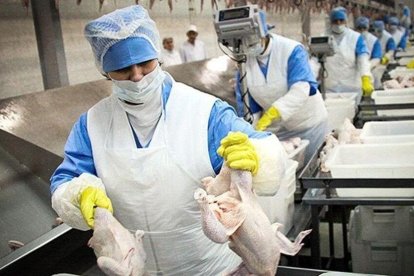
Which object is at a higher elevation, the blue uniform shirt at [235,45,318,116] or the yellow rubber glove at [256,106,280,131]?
the blue uniform shirt at [235,45,318,116]

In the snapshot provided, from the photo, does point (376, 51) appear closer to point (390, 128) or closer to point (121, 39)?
point (390, 128)

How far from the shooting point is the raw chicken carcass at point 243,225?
1194 millimetres

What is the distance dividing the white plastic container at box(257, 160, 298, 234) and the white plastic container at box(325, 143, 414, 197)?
0.83ft

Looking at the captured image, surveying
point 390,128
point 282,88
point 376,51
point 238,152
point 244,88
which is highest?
point 238,152

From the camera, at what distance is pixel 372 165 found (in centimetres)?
204

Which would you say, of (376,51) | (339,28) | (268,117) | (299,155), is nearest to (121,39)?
(268,117)

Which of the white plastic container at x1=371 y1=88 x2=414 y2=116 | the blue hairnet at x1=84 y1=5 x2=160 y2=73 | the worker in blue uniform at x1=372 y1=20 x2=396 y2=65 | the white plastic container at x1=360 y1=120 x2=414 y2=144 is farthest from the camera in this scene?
the worker in blue uniform at x1=372 y1=20 x2=396 y2=65

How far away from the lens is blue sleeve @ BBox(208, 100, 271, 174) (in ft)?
4.81

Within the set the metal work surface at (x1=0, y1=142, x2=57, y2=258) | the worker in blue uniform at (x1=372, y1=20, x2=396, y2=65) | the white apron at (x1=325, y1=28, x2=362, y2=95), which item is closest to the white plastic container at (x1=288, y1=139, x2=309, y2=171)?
the metal work surface at (x1=0, y1=142, x2=57, y2=258)

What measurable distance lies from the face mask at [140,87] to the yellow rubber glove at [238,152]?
357 mm

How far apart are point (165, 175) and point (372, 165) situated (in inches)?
39.8

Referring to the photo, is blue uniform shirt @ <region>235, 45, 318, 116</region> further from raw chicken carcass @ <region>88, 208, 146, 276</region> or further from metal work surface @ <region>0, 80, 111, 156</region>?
raw chicken carcass @ <region>88, 208, 146, 276</region>

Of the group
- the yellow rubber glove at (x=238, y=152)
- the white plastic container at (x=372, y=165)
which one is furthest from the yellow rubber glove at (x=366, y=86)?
the yellow rubber glove at (x=238, y=152)

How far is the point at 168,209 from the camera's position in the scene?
1.54 meters
